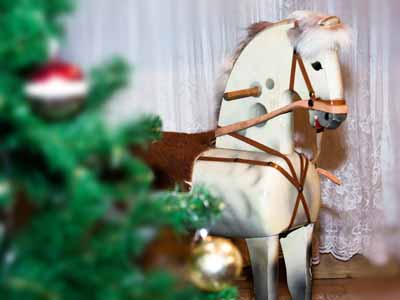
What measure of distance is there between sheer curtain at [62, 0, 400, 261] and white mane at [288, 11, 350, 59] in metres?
1.23

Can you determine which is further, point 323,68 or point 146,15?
point 146,15

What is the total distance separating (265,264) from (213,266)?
0.79m

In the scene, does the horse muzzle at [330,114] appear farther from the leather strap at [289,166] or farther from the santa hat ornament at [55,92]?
the santa hat ornament at [55,92]

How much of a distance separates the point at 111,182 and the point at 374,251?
9.66 feet

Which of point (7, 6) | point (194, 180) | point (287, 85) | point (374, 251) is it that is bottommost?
point (374, 251)

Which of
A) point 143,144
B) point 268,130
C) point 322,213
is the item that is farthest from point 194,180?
point 322,213

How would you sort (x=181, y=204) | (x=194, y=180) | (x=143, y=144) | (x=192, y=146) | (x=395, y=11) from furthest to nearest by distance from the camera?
(x=395, y=11) < (x=192, y=146) < (x=194, y=180) < (x=181, y=204) < (x=143, y=144)

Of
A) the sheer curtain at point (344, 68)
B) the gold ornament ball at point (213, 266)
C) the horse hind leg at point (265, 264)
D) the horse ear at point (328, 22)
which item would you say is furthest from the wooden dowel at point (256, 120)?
the sheer curtain at point (344, 68)

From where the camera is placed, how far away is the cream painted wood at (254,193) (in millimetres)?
1771

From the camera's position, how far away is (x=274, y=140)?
1.87m

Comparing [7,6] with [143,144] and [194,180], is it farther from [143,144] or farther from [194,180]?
[194,180]

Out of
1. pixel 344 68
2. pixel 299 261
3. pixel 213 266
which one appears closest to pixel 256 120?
pixel 299 261

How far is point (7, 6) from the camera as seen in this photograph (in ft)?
1.95

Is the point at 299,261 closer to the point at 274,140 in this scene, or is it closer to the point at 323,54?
the point at 274,140
